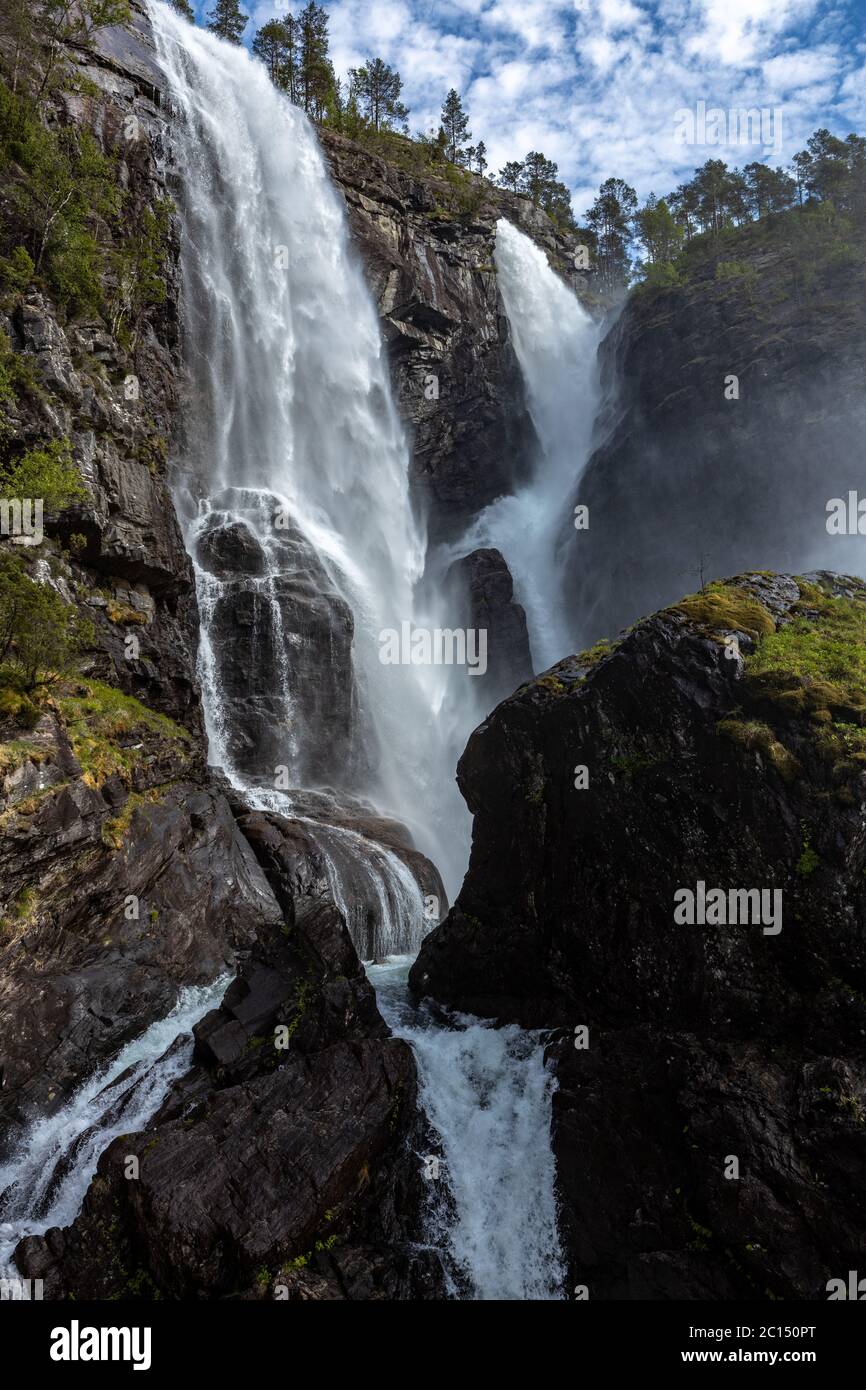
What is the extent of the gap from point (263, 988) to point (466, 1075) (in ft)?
12.3

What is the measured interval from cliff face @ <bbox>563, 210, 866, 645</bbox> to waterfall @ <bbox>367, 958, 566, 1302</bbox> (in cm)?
2813

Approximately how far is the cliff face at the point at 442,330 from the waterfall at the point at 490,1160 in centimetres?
3623

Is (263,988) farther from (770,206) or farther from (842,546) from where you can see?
(770,206)

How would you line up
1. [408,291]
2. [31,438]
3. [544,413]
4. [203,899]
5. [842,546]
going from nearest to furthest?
[203,899] < [31,438] < [842,546] < [408,291] < [544,413]

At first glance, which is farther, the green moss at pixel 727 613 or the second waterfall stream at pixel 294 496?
the second waterfall stream at pixel 294 496

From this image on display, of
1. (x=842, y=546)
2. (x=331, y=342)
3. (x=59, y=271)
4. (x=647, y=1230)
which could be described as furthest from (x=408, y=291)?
(x=647, y=1230)

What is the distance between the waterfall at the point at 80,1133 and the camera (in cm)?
926

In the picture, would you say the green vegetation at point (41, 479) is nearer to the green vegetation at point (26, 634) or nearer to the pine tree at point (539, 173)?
the green vegetation at point (26, 634)

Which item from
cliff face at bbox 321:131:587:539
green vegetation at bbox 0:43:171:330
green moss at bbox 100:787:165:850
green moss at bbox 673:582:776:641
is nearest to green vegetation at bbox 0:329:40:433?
green vegetation at bbox 0:43:171:330

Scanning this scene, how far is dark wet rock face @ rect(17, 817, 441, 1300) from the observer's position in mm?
8195

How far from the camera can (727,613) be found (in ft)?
39.7

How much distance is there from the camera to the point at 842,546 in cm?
3247

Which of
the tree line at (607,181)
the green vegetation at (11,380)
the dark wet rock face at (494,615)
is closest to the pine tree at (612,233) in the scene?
the tree line at (607,181)
